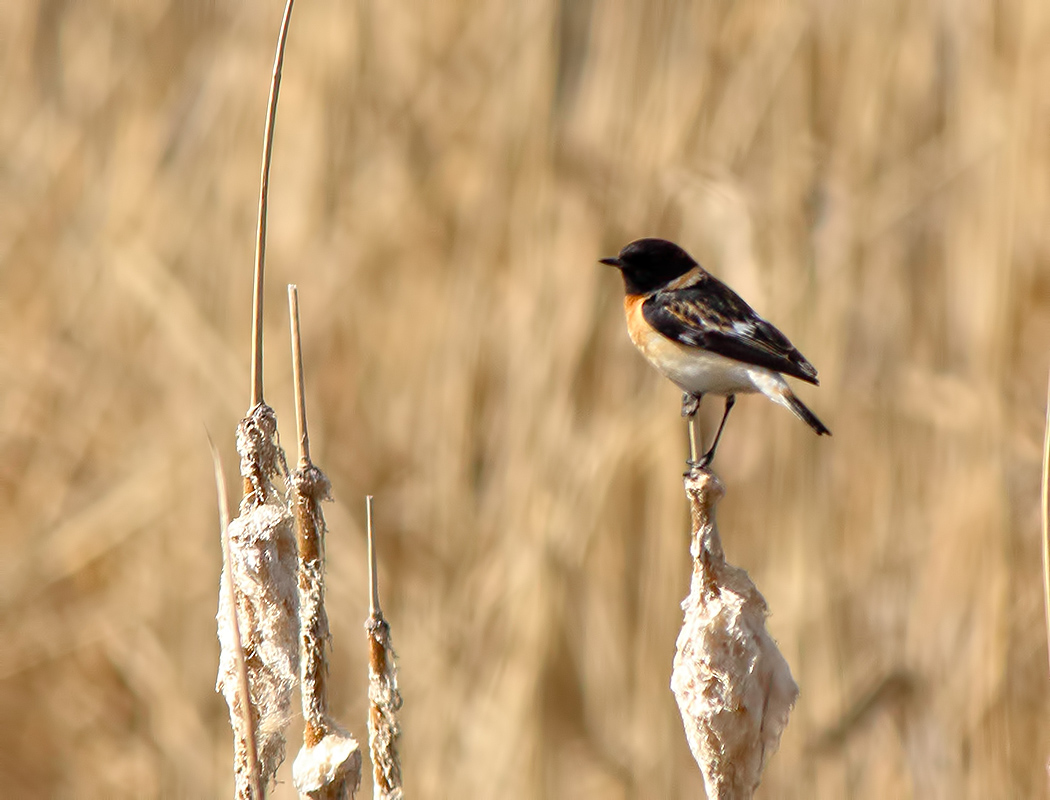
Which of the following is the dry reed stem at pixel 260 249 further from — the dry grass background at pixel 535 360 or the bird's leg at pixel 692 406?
the dry grass background at pixel 535 360

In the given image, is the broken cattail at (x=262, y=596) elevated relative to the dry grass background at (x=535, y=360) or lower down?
lower down

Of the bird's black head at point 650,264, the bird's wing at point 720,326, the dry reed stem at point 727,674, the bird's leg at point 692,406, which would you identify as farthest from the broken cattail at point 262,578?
the bird's black head at point 650,264

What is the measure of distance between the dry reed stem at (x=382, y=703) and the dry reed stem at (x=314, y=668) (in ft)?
0.05

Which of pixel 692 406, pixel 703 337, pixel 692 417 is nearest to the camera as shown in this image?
pixel 692 417

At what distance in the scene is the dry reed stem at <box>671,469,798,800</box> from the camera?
0.86 meters

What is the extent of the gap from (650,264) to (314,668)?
1007 millimetres

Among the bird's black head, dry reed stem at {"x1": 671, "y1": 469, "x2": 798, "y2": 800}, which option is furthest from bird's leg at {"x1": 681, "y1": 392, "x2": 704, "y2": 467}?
the bird's black head

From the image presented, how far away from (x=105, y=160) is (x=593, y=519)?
149 cm

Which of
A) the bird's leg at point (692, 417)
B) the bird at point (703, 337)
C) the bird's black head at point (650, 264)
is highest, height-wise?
the bird's black head at point (650, 264)

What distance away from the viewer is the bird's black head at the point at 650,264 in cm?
159

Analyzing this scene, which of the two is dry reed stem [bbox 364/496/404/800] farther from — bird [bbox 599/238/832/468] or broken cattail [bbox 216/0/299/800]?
bird [bbox 599/238/832/468]

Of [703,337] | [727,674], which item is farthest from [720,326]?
[727,674]

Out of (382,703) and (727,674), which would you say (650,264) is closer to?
(727,674)

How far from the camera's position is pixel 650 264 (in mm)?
1623
